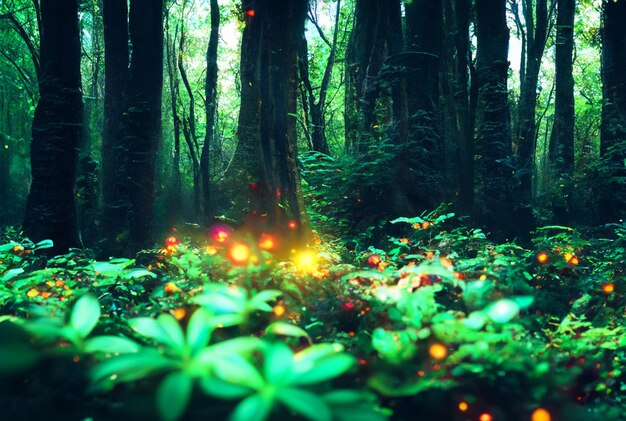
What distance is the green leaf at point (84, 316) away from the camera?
1334 mm

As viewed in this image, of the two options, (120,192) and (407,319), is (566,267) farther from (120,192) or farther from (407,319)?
(120,192)

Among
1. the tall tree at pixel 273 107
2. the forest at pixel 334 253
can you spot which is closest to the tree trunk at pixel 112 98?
the forest at pixel 334 253

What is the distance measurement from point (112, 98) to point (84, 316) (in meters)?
10.6

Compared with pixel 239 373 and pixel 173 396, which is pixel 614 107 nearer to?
pixel 239 373

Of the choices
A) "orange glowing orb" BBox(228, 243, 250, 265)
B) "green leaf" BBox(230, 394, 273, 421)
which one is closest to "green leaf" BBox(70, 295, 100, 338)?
"green leaf" BBox(230, 394, 273, 421)

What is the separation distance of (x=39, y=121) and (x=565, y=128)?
1397 centimetres

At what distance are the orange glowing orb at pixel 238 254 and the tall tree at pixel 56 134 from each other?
3.27 meters

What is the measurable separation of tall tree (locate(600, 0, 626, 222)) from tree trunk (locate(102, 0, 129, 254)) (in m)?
9.82

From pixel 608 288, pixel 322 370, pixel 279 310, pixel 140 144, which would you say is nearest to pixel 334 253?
pixel 608 288

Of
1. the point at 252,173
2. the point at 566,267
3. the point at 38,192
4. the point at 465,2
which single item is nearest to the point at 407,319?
the point at 566,267

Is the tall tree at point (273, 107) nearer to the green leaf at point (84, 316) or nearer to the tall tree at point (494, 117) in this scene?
the green leaf at point (84, 316)

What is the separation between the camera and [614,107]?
10438mm

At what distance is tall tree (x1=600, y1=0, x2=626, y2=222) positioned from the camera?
1015cm

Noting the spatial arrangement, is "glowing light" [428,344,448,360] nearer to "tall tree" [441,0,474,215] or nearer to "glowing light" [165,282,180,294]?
"glowing light" [165,282,180,294]
